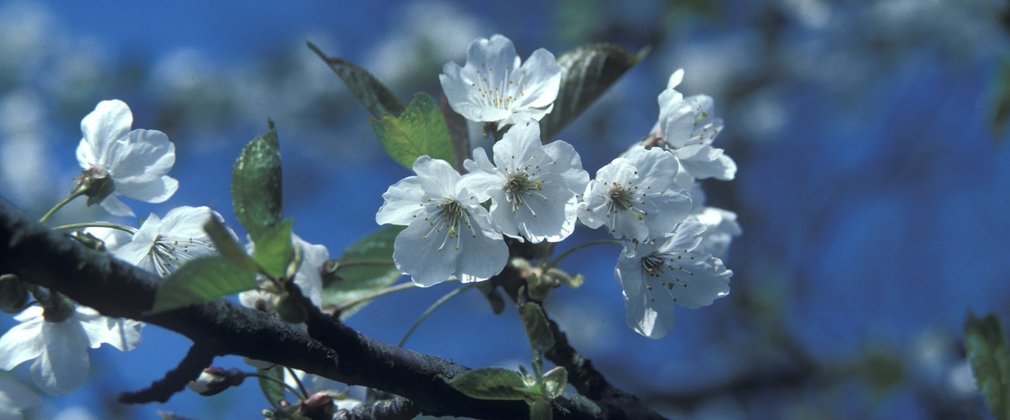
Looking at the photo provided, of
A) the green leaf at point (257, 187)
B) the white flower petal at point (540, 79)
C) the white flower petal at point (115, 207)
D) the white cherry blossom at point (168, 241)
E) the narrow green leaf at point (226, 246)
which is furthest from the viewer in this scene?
the white flower petal at point (540, 79)

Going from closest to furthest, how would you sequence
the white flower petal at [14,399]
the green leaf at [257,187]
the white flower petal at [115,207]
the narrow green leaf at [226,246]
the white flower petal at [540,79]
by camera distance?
1. the narrow green leaf at [226,246]
2. the green leaf at [257,187]
3. the white flower petal at [14,399]
4. the white flower petal at [115,207]
5. the white flower petal at [540,79]

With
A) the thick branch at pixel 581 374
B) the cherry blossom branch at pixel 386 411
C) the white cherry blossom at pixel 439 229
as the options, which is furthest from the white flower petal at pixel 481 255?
the cherry blossom branch at pixel 386 411

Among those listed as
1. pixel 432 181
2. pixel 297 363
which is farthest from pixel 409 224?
pixel 297 363

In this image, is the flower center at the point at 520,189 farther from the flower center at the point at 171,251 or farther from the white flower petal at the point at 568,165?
the flower center at the point at 171,251

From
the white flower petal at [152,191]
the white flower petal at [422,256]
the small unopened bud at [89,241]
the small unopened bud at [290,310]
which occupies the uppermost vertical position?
the white flower petal at [422,256]

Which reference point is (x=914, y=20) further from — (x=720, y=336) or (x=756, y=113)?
(x=720, y=336)

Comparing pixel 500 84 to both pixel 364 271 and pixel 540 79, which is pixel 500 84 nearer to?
pixel 540 79

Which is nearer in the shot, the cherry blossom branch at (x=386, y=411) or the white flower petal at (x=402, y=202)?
the cherry blossom branch at (x=386, y=411)
